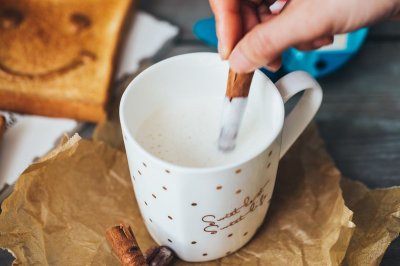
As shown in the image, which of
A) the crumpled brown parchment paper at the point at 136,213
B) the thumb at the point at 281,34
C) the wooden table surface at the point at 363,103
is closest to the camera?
the thumb at the point at 281,34

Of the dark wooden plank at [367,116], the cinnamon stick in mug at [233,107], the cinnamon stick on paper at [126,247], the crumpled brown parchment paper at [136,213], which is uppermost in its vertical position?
the cinnamon stick in mug at [233,107]

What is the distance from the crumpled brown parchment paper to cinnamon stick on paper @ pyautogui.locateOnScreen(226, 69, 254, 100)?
0.21 metres

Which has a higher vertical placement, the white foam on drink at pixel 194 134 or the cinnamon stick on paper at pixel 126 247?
the white foam on drink at pixel 194 134

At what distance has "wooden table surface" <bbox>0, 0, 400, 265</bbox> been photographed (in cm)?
90

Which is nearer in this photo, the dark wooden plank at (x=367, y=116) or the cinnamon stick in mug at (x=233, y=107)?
the cinnamon stick in mug at (x=233, y=107)

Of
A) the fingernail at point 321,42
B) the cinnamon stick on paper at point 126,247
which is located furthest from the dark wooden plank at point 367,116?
the cinnamon stick on paper at point 126,247

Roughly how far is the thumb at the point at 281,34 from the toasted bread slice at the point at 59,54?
0.39m

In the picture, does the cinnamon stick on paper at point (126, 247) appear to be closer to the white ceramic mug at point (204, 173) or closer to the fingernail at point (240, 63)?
the white ceramic mug at point (204, 173)

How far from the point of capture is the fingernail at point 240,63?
633mm

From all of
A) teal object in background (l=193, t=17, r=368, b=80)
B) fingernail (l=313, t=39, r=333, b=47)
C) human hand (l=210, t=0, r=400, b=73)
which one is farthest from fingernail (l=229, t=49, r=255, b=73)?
teal object in background (l=193, t=17, r=368, b=80)

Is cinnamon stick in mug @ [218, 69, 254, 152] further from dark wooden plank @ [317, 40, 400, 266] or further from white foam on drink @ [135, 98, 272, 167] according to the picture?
dark wooden plank @ [317, 40, 400, 266]

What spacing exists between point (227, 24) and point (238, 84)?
90 millimetres

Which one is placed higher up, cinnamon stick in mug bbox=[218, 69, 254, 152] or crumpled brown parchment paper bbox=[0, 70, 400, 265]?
cinnamon stick in mug bbox=[218, 69, 254, 152]

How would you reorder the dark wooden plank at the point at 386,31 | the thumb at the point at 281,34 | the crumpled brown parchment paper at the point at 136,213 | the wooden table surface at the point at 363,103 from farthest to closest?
the dark wooden plank at the point at 386,31 < the wooden table surface at the point at 363,103 < the crumpled brown parchment paper at the point at 136,213 < the thumb at the point at 281,34
